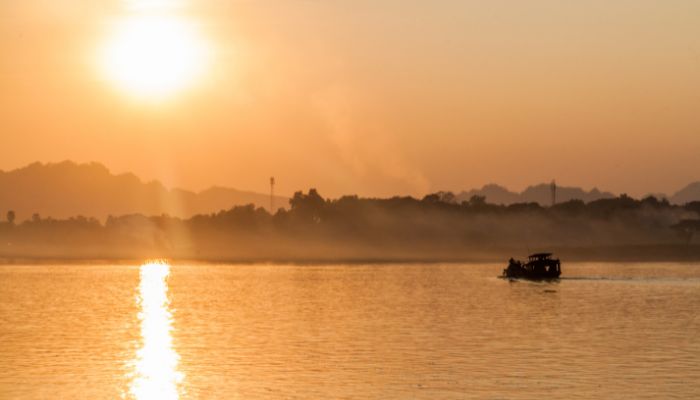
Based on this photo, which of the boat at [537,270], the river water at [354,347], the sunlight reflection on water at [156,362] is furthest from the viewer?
the boat at [537,270]

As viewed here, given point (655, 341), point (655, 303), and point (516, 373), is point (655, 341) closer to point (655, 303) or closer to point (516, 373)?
point (516, 373)

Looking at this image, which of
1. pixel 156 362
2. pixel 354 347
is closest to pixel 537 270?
pixel 354 347

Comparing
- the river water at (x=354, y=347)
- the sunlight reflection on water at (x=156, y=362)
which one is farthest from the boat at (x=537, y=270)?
the sunlight reflection on water at (x=156, y=362)

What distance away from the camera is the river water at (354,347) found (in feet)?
165

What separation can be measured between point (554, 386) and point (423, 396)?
652 cm

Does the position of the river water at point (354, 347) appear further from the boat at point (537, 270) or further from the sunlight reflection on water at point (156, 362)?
the boat at point (537, 270)

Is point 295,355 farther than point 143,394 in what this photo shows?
Yes

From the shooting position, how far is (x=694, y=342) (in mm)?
70125

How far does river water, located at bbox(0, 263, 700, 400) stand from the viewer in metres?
50.3

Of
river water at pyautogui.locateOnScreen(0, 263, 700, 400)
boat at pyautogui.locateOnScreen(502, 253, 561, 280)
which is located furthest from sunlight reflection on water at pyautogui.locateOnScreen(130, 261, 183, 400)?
boat at pyautogui.locateOnScreen(502, 253, 561, 280)

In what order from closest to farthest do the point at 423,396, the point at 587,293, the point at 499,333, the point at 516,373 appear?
the point at 423,396 → the point at 516,373 → the point at 499,333 → the point at 587,293

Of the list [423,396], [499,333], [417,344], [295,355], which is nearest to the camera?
[423,396]

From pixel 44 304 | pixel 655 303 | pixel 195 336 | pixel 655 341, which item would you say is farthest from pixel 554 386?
pixel 44 304

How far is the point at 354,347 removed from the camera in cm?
6788
